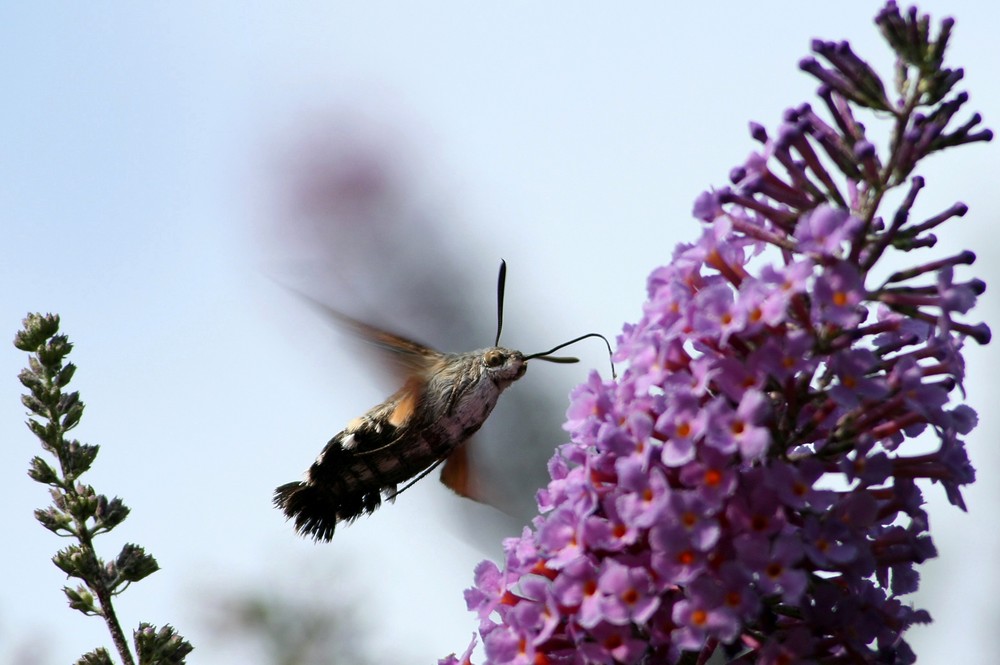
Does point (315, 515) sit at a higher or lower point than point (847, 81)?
higher

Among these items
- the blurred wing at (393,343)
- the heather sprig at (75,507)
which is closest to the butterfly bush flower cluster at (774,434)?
the heather sprig at (75,507)

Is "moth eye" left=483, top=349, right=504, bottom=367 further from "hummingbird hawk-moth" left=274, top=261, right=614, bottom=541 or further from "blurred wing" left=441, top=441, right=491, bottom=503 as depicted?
"blurred wing" left=441, top=441, right=491, bottom=503

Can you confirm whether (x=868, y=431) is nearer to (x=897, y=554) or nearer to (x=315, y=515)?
(x=897, y=554)

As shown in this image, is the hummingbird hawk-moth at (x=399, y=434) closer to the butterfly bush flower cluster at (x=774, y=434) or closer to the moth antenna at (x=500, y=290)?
the moth antenna at (x=500, y=290)

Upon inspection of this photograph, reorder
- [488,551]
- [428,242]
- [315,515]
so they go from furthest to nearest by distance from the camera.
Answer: [428,242], [488,551], [315,515]

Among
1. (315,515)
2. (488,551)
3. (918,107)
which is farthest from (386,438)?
(918,107)

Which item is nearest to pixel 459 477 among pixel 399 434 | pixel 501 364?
pixel 399 434

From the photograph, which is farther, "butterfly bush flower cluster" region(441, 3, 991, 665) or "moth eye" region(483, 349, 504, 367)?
"moth eye" region(483, 349, 504, 367)

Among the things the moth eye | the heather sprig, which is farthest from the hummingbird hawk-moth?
the heather sprig
